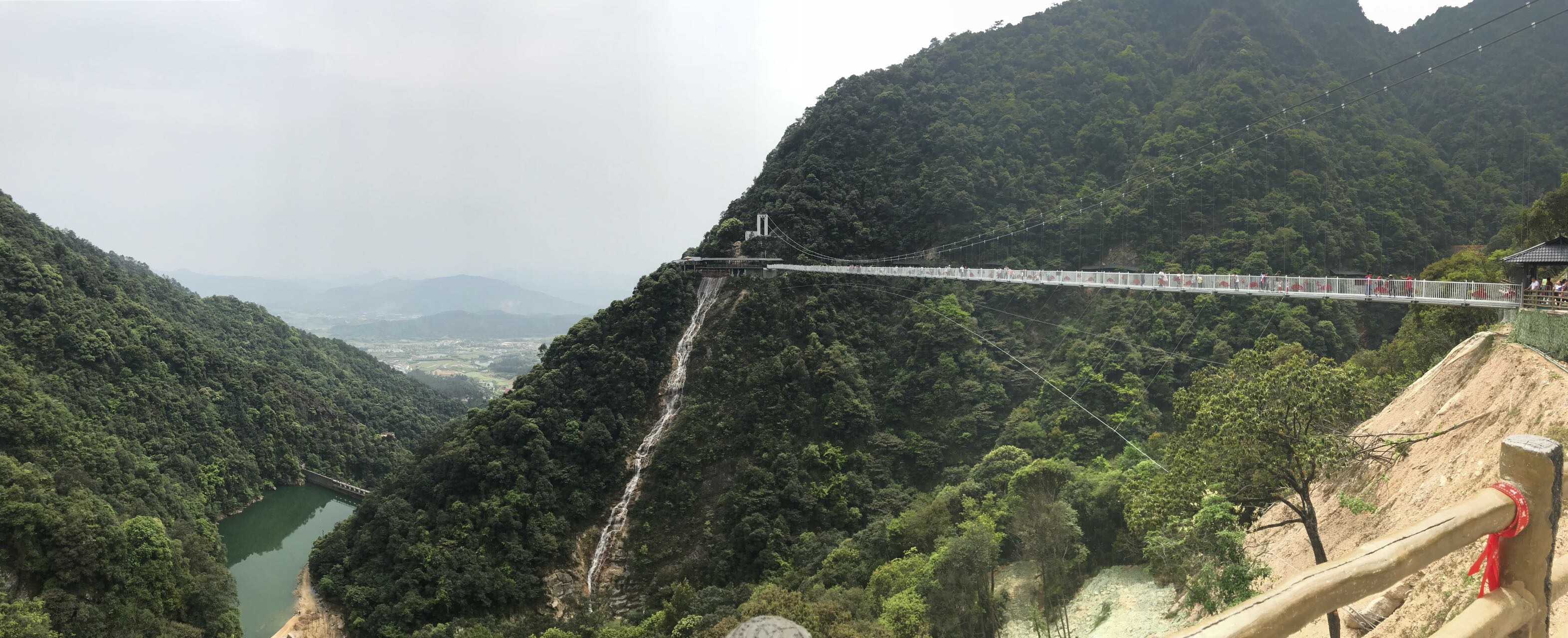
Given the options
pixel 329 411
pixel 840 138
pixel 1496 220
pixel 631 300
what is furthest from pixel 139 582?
pixel 1496 220

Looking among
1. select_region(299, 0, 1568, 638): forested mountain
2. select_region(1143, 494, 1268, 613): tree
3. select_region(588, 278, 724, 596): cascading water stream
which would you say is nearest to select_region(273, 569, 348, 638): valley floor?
select_region(299, 0, 1568, 638): forested mountain

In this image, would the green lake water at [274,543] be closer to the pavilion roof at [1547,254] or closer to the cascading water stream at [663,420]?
the cascading water stream at [663,420]

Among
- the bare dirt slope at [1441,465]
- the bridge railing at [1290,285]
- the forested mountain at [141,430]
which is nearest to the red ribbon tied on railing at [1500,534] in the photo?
the bare dirt slope at [1441,465]

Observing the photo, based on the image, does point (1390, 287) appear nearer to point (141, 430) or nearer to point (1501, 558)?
point (1501, 558)

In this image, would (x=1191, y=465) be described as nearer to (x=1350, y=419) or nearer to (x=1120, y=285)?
(x=1350, y=419)

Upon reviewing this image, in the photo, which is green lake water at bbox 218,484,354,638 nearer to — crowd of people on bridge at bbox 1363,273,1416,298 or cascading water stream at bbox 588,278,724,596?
cascading water stream at bbox 588,278,724,596

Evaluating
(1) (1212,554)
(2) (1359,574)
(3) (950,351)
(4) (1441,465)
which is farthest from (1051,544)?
(2) (1359,574)
